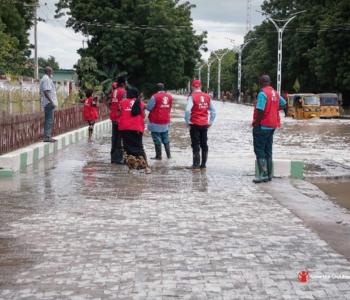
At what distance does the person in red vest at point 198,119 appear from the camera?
12.6m

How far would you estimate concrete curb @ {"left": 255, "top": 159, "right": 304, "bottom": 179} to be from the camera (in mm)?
11742

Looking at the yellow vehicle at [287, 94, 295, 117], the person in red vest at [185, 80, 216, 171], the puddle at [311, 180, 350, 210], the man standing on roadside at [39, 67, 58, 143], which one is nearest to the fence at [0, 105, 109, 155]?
the man standing on roadside at [39, 67, 58, 143]

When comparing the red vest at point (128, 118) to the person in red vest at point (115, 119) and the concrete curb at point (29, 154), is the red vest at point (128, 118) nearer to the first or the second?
the person in red vest at point (115, 119)

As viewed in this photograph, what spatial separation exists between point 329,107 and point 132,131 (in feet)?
Answer: 111

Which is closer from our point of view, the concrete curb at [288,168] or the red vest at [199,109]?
the concrete curb at [288,168]

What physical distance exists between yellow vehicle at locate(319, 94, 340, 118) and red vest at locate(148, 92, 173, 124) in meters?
31.0

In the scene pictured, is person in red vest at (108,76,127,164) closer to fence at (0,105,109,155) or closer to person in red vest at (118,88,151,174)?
person in red vest at (118,88,151,174)

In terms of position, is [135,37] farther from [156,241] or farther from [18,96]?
[156,241]

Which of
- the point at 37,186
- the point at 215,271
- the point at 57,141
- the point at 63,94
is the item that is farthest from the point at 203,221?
the point at 63,94

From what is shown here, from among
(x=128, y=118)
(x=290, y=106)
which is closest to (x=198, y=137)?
(x=128, y=118)

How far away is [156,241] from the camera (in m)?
6.60

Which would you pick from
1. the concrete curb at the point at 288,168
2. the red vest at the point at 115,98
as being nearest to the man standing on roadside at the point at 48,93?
the red vest at the point at 115,98

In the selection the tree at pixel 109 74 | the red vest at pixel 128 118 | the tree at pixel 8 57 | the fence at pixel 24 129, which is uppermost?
the tree at pixel 8 57

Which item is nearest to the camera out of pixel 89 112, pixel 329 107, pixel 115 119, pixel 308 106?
pixel 115 119
